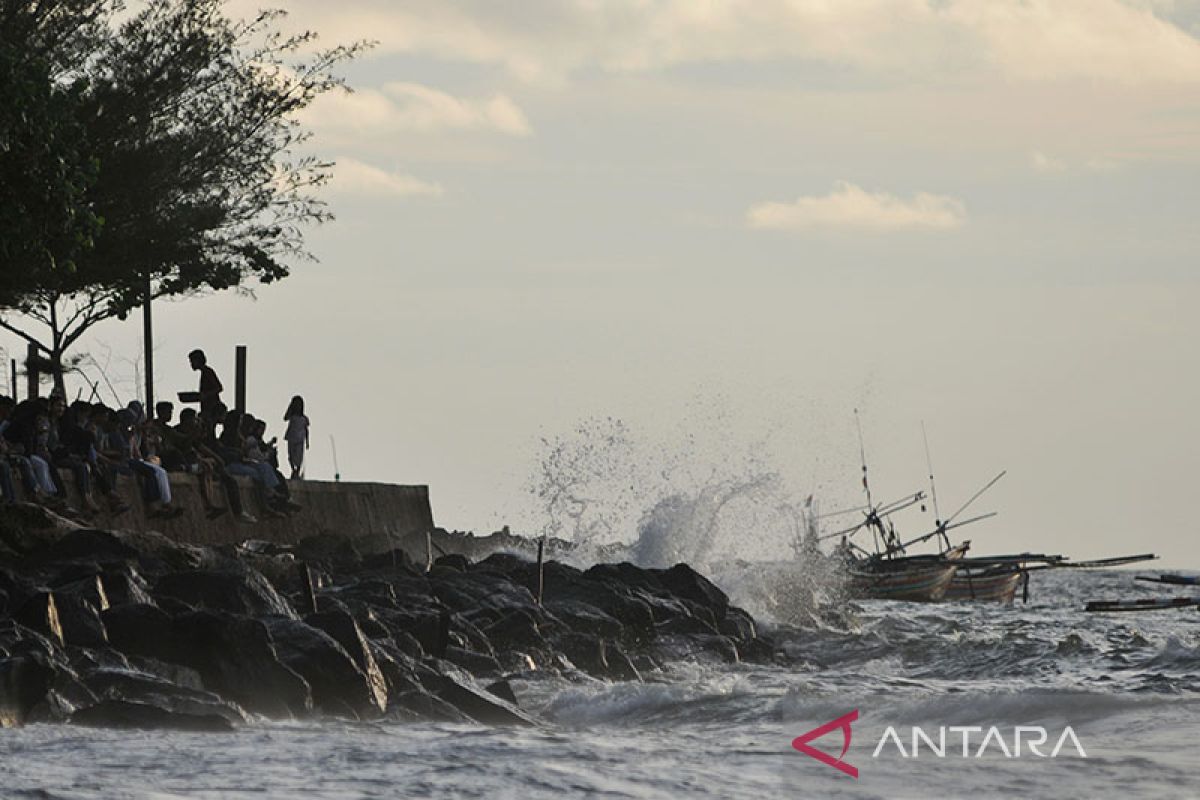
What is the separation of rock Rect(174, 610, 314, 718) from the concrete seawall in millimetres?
7013

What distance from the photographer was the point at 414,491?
3350 centimetres

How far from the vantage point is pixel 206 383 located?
25906mm

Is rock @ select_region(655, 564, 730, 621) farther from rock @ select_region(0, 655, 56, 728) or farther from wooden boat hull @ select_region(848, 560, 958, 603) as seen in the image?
wooden boat hull @ select_region(848, 560, 958, 603)

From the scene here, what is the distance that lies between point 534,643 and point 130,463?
17.0 feet

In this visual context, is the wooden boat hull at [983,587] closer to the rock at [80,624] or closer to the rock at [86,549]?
the rock at [86,549]

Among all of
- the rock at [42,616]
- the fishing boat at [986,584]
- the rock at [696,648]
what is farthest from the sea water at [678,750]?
the fishing boat at [986,584]

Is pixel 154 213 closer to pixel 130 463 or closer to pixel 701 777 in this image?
pixel 130 463

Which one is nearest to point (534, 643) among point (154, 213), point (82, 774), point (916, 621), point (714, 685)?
point (714, 685)

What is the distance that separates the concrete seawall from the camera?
2248 cm

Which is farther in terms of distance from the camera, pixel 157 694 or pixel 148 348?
pixel 148 348

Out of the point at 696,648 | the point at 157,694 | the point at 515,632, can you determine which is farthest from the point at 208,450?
A: the point at 157,694

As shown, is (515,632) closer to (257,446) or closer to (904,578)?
(257,446)

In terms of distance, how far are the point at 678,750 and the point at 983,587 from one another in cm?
5748

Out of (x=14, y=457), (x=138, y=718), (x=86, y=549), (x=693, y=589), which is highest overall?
(x=14, y=457)
